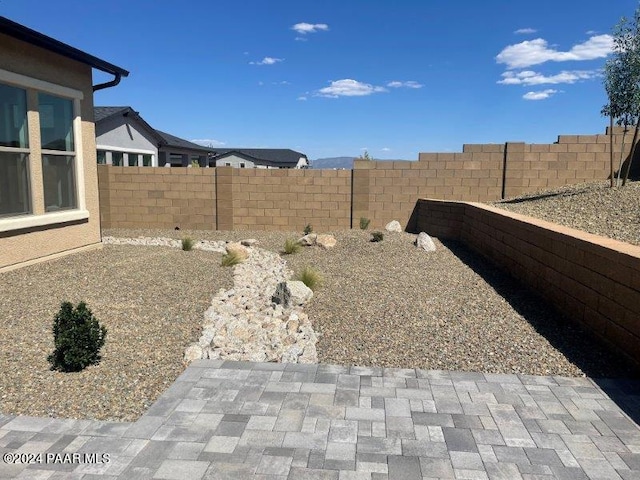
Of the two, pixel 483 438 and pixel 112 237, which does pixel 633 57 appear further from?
pixel 112 237

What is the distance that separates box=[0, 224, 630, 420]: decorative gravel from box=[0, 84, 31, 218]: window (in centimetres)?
118

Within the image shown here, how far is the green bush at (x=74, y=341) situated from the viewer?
4.51 meters

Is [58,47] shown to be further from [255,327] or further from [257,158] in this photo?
[257,158]

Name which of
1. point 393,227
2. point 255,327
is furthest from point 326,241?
point 255,327

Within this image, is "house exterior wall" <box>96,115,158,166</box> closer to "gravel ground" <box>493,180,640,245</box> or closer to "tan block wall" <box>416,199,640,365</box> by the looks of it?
"gravel ground" <box>493,180,640,245</box>

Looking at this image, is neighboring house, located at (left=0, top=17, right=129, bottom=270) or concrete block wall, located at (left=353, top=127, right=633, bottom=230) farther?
concrete block wall, located at (left=353, top=127, right=633, bottom=230)

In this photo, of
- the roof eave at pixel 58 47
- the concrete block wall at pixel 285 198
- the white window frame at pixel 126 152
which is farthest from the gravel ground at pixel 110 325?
the white window frame at pixel 126 152

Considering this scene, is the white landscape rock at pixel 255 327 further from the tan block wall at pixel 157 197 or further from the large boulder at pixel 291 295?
the tan block wall at pixel 157 197

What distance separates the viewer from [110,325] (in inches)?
227

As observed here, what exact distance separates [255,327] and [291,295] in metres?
1.02

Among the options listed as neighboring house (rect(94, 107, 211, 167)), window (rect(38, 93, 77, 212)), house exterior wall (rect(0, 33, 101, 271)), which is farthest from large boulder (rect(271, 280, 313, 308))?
neighboring house (rect(94, 107, 211, 167))

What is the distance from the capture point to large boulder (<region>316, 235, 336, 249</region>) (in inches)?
468

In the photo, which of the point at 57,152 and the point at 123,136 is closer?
the point at 57,152

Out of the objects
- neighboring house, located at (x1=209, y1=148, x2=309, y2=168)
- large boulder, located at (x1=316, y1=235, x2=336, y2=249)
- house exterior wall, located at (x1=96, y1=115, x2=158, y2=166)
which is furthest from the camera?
neighboring house, located at (x1=209, y1=148, x2=309, y2=168)
